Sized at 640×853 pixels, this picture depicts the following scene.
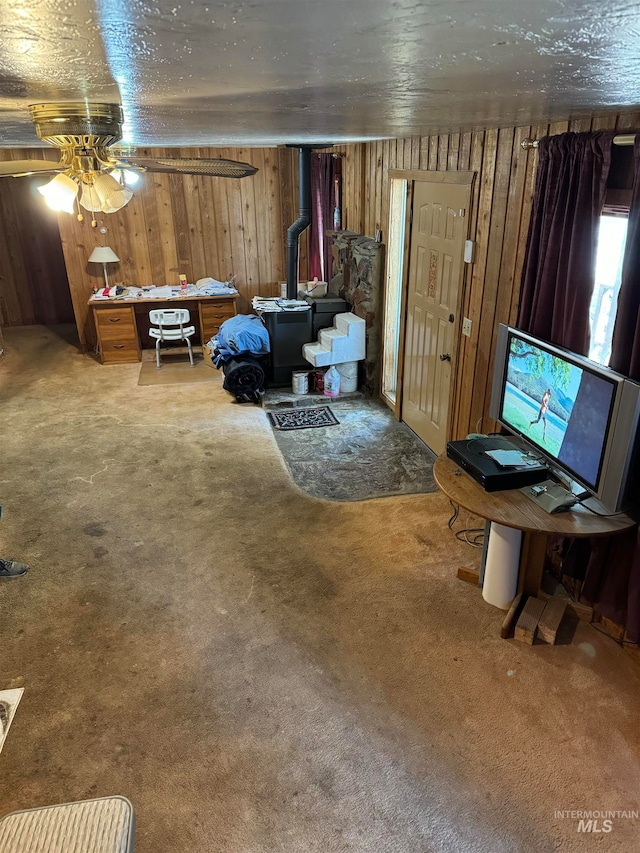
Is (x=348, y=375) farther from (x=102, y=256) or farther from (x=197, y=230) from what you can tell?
(x=102, y=256)

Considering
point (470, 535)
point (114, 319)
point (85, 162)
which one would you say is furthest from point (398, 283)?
point (85, 162)

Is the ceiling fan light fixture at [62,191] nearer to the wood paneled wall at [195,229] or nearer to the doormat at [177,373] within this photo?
the doormat at [177,373]

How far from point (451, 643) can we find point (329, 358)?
3292mm

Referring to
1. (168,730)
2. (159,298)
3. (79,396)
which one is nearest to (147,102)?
(168,730)

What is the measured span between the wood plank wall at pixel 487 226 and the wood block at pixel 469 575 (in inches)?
36.1

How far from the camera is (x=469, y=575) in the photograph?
3271 millimetres

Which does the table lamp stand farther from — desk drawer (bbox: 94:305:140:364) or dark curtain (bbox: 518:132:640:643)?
dark curtain (bbox: 518:132:640:643)

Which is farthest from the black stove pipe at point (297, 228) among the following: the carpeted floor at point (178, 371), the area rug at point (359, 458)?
the area rug at point (359, 458)

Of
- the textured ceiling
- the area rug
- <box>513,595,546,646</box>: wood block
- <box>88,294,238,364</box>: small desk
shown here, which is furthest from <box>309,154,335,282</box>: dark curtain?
the textured ceiling

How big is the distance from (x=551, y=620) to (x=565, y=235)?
1.81 m

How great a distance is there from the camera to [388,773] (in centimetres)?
225

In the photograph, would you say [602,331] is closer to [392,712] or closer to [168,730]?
[392,712]

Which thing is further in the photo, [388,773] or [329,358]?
[329,358]

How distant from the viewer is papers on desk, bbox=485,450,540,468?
2.87 meters
